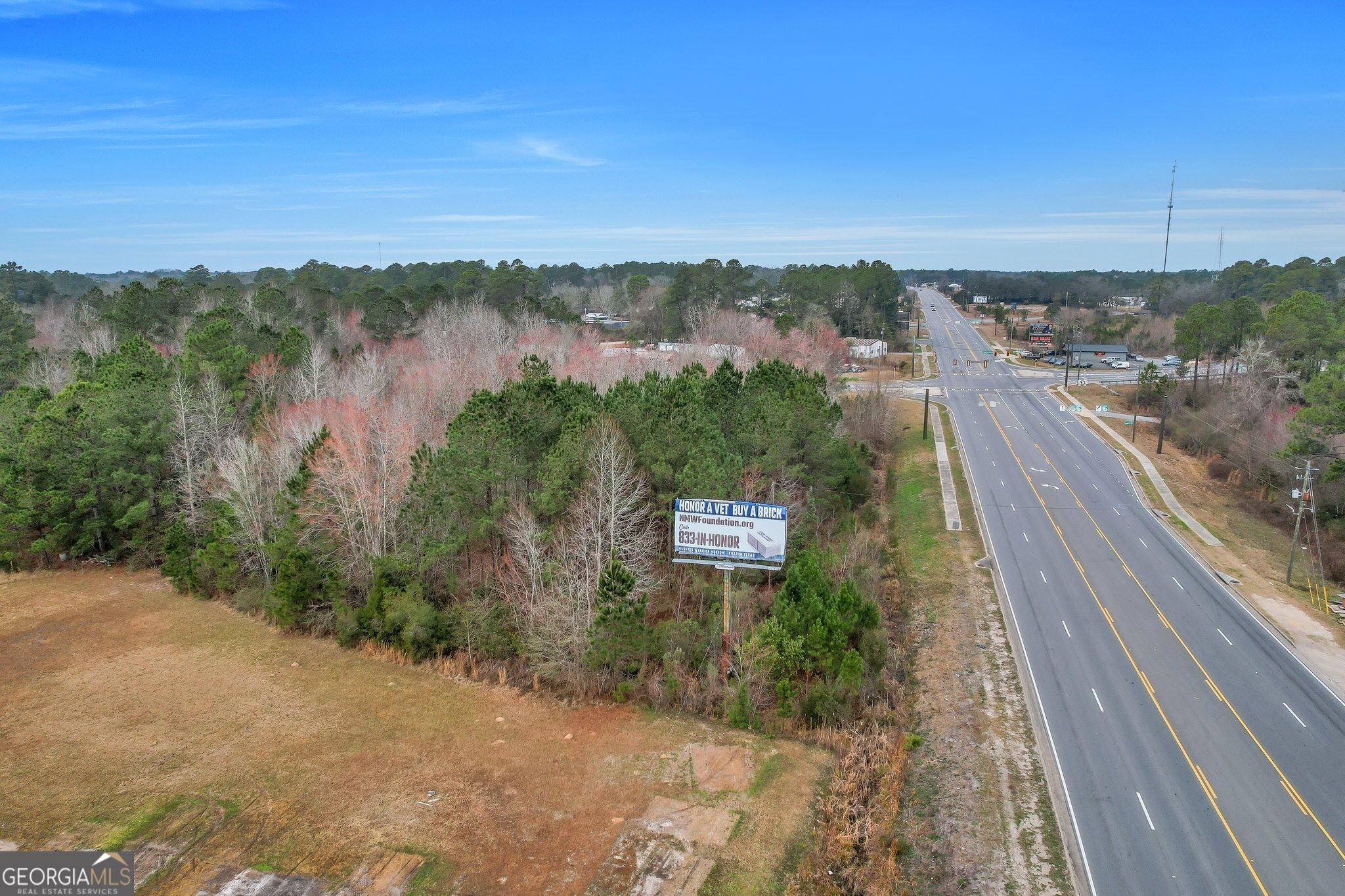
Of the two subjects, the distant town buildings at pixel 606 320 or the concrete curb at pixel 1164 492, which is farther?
the distant town buildings at pixel 606 320

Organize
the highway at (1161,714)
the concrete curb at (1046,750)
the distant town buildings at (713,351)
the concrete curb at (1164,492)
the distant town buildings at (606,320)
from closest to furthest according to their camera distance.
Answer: the concrete curb at (1046,750) < the highway at (1161,714) < the concrete curb at (1164,492) < the distant town buildings at (713,351) < the distant town buildings at (606,320)

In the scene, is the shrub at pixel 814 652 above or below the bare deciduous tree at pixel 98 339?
below

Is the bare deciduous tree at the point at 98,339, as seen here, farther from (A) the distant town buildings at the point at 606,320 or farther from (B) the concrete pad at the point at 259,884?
(A) the distant town buildings at the point at 606,320

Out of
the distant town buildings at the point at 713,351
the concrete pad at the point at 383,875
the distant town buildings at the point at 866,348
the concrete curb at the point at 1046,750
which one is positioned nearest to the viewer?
the concrete pad at the point at 383,875

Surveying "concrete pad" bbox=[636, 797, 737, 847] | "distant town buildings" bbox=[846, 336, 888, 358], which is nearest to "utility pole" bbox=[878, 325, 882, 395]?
"distant town buildings" bbox=[846, 336, 888, 358]

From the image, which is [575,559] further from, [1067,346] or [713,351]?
[1067,346]

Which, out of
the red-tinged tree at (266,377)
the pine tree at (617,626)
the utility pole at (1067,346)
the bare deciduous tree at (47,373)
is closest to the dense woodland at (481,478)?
the pine tree at (617,626)

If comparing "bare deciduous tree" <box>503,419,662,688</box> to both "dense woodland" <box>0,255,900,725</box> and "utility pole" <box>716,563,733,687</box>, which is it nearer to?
"dense woodland" <box>0,255,900,725</box>
